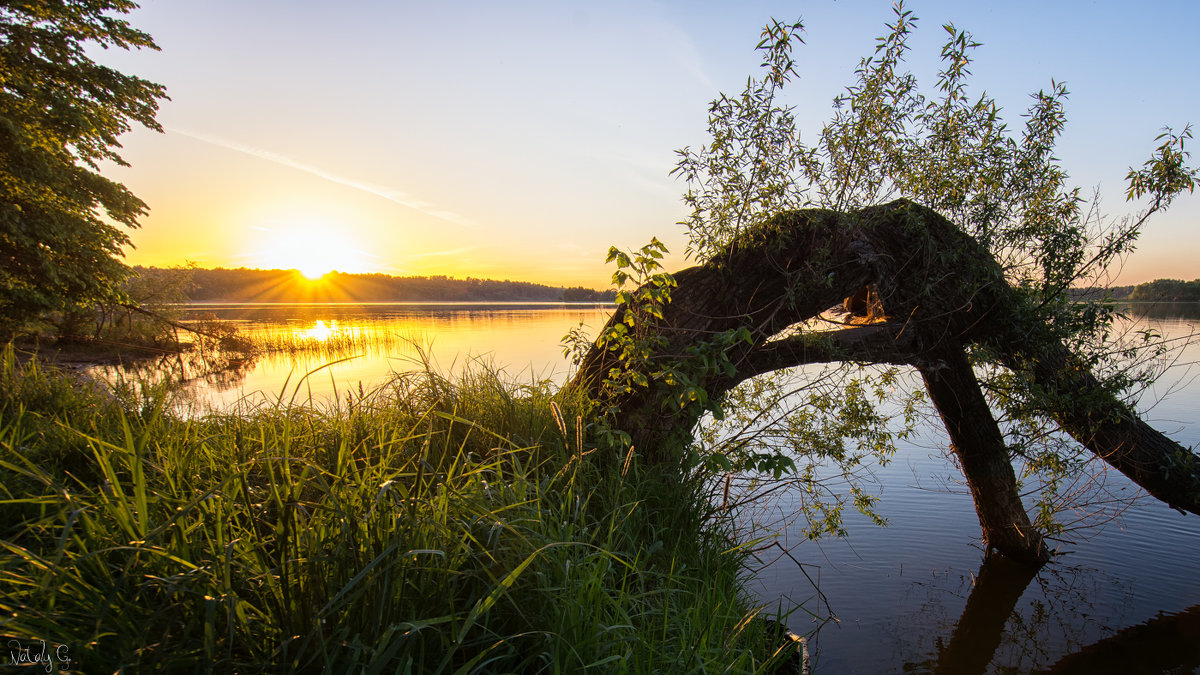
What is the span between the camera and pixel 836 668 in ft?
13.5

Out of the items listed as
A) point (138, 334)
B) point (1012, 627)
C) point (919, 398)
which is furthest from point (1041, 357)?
point (138, 334)

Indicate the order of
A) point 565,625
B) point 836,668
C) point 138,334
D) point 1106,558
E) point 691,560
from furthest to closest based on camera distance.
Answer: point 138,334 < point 1106,558 < point 836,668 < point 691,560 < point 565,625

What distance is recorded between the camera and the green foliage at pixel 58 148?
8.98 metres

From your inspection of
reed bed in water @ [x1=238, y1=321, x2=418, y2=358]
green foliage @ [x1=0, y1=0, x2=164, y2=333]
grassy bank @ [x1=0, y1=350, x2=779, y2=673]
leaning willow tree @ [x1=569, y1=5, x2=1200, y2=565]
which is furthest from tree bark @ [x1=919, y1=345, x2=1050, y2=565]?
reed bed in water @ [x1=238, y1=321, x2=418, y2=358]

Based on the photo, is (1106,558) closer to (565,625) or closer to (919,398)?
(919,398)

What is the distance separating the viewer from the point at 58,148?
10.2 metres

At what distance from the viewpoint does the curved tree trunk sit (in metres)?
4.45

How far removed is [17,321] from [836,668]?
14580mm

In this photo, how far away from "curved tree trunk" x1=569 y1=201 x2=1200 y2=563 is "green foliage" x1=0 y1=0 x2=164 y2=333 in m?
10.8

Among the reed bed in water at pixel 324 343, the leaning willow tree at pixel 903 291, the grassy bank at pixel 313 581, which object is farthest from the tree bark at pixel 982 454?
the reed bed in water at pixel 324 343

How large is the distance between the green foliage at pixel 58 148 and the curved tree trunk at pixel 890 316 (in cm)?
1080

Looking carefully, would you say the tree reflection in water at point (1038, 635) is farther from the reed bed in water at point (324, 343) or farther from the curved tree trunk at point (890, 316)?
the reed bed in water at point (324, 343)

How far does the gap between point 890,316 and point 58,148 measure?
14350 mm

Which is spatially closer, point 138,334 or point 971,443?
point 971,443
